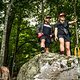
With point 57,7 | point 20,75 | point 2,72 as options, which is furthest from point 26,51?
point 2,72

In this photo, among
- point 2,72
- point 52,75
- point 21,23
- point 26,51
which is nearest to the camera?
point 2,72

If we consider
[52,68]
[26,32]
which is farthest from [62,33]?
[26,32]

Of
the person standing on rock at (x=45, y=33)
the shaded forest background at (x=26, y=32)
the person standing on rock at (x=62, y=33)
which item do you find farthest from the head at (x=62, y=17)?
the shaded forest background at (x=26, y=32)

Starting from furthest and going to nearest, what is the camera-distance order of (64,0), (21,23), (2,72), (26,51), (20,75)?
(26,51)
(21,23)
(64,0)
(20,75)
(2,72)

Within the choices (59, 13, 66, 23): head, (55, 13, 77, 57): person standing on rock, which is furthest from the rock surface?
(59, 13, 66, 23): head

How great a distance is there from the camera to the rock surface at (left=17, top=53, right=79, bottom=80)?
11305mm

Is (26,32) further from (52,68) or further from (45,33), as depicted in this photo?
(52,68)

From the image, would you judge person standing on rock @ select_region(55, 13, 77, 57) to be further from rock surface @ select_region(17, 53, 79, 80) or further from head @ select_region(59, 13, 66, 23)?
rock surface @ select_region(17, 53, 79, 80)

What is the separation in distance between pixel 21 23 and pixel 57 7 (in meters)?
6.04

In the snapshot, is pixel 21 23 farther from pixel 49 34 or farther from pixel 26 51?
pixel 49 34

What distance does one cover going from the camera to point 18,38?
27.1 metres

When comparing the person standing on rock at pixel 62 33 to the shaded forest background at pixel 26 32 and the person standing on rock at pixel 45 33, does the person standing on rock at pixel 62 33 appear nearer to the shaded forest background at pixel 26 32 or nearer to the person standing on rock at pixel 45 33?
the person standing on rock at pixel 45 33

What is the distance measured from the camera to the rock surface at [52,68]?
11305mm

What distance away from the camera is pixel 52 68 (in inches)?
450
